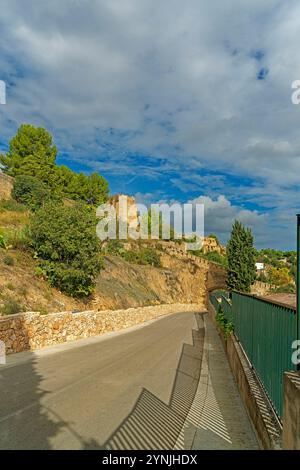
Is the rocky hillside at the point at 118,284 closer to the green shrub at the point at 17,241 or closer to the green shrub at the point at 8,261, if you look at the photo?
the green shrub at the point at 8,261

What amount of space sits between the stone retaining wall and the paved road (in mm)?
875

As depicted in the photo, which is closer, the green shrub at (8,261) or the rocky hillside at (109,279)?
the rocky hillside at (109,279)

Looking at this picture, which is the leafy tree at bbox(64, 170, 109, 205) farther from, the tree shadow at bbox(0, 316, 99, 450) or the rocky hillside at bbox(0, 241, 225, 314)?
the tree shadow at bbox(0, 316, 99, 450)

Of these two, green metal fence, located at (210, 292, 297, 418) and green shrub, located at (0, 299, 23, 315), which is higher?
green metal fence, located at (210, 292, 297, 418)

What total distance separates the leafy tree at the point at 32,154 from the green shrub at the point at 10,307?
48.8 meters

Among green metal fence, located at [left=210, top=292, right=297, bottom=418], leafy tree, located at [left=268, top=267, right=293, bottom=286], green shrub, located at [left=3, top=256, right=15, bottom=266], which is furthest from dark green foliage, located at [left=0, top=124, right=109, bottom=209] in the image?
green metal fence, located at [left=210, top=292, right=297, bottom=418]

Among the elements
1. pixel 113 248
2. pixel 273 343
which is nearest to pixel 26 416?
pixel 273 343

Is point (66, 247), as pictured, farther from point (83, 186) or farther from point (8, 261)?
point (83, 186)

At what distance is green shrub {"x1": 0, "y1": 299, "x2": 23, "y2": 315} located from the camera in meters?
18.3

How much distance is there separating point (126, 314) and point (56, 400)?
22192 millimetres

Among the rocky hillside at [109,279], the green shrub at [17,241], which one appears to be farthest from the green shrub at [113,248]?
the green shrub at [17,241]

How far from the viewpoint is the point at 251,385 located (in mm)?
7641

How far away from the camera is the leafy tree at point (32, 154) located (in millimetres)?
65875
